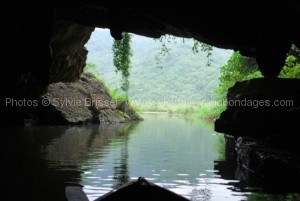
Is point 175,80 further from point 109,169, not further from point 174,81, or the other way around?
point 109,169

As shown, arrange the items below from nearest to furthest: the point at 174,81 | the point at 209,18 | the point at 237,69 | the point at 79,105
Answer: the point at 209,18 → the point at 79,105 → the point at 237,69 → the point at 174,81

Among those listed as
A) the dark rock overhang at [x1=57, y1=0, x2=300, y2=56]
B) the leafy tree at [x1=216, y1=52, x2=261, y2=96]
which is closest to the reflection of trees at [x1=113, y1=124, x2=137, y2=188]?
the dark rock overhang at [x1=57, y1=0, x2=300, y2=56]

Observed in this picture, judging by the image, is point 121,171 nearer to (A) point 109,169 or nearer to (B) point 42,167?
(A) point 109,169

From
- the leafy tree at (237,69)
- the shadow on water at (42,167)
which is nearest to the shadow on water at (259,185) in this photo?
the shadow on water at (42,167)

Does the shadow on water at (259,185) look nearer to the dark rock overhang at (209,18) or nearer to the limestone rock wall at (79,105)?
the dark rock overhang at (209,18)

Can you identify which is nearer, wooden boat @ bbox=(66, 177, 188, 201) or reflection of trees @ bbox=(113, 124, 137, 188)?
wooden boat @ bbox=(66, 177, 188, 201)

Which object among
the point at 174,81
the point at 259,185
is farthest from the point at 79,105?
the point at 174,81

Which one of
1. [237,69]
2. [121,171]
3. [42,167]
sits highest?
[237,69]

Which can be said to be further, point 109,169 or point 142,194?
point 109,169

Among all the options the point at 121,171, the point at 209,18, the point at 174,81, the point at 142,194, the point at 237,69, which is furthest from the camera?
the point at 174,81

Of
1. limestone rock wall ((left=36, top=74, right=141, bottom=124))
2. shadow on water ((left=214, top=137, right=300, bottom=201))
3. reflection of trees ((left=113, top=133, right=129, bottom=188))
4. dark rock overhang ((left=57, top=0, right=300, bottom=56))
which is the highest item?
dark rock overhang ((left=57, top=0, right=300, bottom=56))
